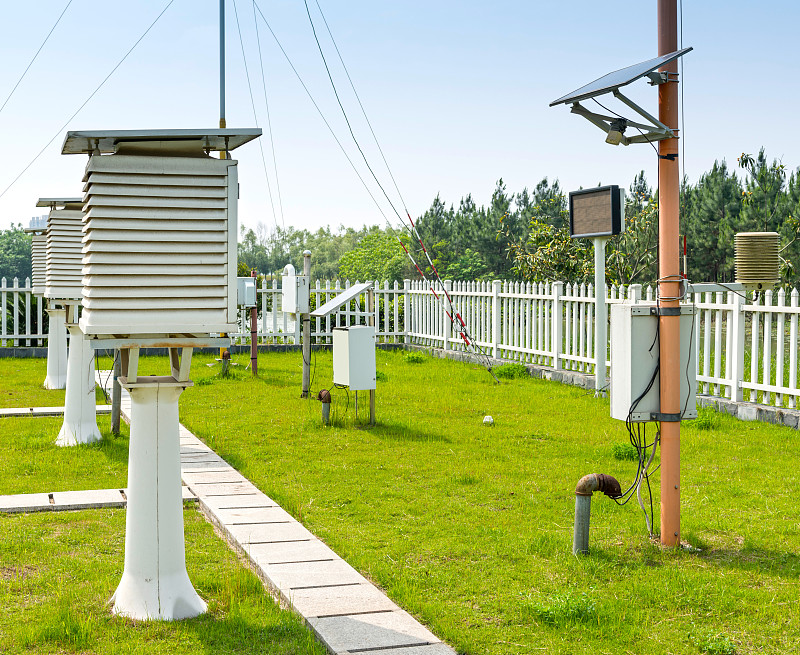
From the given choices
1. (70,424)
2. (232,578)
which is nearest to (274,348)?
(70,424)

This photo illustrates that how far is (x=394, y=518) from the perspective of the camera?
626 cm

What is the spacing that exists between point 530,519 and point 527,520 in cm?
4

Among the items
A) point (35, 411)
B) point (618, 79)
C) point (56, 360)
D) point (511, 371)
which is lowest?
point (35, 411)

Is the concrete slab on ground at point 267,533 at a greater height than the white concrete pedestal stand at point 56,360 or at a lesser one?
lesser

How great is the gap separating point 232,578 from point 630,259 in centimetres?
3105

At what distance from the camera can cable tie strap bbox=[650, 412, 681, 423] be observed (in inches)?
215

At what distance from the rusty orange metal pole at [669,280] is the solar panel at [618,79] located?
21cm

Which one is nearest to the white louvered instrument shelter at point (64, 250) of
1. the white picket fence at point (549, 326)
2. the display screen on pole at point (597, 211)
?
the white picket fence at point (549, 326)

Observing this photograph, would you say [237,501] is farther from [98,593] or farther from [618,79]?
[618,79]

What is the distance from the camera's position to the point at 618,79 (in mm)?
5309

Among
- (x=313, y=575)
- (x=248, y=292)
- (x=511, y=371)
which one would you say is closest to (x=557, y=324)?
(x=511, y=371)

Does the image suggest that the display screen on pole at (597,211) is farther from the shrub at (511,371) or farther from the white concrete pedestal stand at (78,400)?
the white concrete pedestal stand at (78,400)

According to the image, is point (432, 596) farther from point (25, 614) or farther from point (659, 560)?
point (25, 614)

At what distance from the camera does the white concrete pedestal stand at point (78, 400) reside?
8930 millimetres
